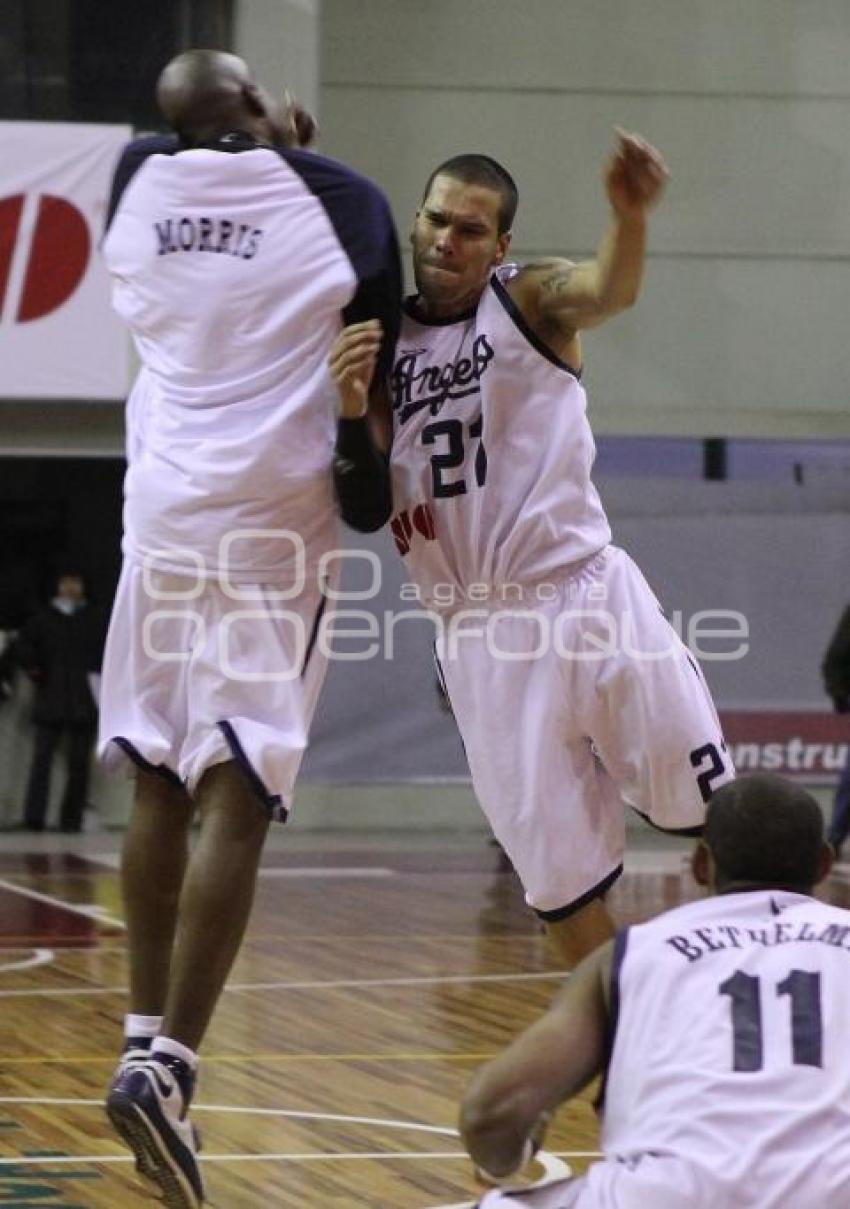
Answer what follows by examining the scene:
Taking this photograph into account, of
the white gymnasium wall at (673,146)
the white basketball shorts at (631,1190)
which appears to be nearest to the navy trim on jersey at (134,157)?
the white basketball shorts at (631,1190)

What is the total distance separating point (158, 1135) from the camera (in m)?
4.17

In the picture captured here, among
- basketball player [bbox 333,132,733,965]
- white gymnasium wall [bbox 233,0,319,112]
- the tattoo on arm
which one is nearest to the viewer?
the tattoo on arm

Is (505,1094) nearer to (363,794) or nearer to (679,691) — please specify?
(679,691)

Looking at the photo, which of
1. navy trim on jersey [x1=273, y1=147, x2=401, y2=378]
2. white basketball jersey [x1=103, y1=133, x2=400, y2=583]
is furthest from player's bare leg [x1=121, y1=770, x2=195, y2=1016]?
navy trim on jersey [x1=273, y1=147, x2=401, y2=378]

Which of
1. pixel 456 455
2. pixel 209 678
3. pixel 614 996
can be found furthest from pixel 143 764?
pixel 614 996

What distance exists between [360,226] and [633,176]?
20.2 inches

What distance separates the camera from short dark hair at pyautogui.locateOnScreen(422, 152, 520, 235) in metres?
4.93

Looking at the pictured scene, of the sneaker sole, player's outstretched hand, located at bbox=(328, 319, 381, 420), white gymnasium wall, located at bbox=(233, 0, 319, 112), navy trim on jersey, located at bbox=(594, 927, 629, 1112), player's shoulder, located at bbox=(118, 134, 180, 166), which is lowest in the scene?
the sneaker sole

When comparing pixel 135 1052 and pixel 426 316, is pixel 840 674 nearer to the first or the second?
pixel 426 316

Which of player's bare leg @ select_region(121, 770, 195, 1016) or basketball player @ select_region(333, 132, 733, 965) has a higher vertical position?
basketball player @ select_region(333, 132, 733, 965)

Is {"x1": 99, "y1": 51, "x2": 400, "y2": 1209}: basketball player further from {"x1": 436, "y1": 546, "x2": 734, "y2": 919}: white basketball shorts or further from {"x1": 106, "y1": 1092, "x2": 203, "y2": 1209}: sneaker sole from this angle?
{"x1": 436, "y1": 546, "x2": 734, "y2": 919}: white basketball shorts

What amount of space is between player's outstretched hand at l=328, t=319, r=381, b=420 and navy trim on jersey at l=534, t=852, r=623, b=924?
1.17 meters

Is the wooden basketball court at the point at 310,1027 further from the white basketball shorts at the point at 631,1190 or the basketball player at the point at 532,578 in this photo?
the white basketball shorts at the point at 631,1190

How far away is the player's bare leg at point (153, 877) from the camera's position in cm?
457
